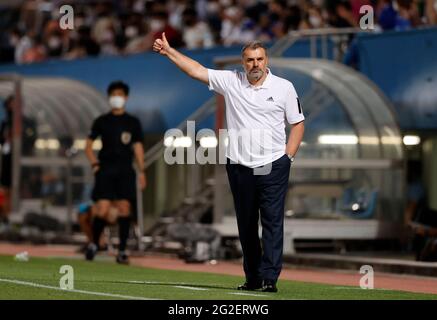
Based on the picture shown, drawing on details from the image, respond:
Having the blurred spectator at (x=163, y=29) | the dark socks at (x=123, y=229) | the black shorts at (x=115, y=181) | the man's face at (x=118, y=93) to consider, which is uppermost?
the blurred spectator at (x=163, y=29)

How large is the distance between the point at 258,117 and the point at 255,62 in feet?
1.69

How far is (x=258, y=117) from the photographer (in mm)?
13555

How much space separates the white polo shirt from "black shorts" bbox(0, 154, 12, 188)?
578 inches

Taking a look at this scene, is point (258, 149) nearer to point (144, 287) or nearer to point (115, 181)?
point (144, 287)

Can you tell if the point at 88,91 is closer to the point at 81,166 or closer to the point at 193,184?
the point at 81,166

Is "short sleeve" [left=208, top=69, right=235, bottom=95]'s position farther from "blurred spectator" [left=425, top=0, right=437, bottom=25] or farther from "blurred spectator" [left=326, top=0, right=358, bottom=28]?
"blurred spectator" [left=326, top=0, right=358, bottom=28]

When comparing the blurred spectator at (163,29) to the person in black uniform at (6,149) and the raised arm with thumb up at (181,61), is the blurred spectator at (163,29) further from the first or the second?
the raised arm with thumb up at (181,61)

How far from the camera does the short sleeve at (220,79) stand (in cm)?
1374

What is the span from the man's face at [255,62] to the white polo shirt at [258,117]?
0.14 meters

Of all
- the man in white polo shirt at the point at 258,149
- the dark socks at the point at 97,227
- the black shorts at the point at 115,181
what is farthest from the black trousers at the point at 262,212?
the dark socks at the point at 97,227

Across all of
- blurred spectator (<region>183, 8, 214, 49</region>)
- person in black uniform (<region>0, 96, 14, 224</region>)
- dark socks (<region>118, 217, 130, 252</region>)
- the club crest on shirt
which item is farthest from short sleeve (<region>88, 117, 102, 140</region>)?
person in black uniform (<region>0, 96, 14, 224</region>)

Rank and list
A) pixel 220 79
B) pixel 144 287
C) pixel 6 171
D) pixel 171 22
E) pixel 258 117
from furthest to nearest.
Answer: pixel 171 22 → pixel 6 171 → pixel 144 287 → pixel 220 79 → pixel 258 117

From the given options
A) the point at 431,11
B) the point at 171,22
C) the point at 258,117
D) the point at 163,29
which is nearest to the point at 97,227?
the point at 431,11
